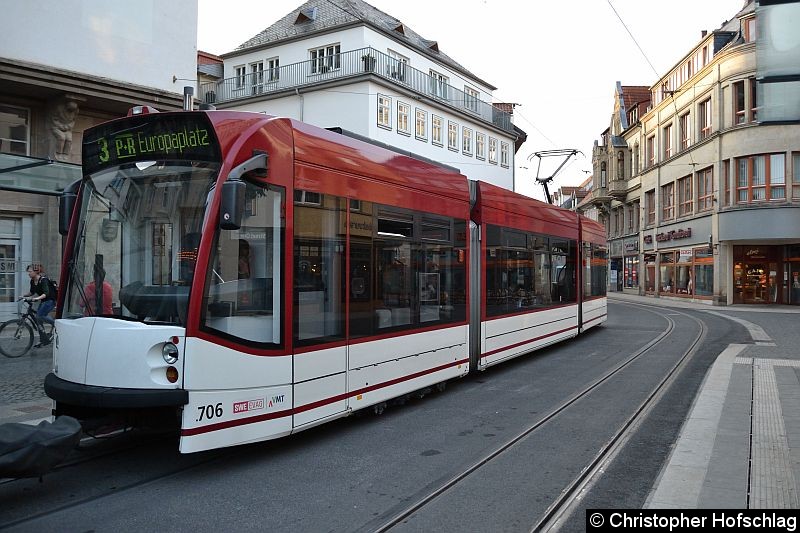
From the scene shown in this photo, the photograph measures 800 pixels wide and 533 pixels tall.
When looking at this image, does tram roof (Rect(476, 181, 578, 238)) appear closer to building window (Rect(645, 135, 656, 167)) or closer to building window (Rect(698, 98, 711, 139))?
building window (Rect(698, 98, 711, 139))

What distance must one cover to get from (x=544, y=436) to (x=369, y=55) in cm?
2675

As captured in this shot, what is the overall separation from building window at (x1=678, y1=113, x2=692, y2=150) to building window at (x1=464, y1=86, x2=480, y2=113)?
42.6 ft

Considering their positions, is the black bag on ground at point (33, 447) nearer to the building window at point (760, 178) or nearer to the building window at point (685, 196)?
the building window at point (760, 178)

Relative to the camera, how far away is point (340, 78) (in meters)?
30.4

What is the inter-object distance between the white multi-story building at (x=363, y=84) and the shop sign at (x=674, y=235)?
12392 mm

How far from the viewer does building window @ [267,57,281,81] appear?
34469 millimetres

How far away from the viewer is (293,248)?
5855 mm

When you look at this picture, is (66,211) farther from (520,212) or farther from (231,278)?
(520,212)

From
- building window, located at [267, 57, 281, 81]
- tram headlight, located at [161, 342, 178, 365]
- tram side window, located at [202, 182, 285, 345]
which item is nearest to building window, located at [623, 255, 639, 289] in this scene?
building window, located at [267, 57, 281, 81]

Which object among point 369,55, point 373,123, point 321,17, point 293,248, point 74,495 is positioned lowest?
point 74,495

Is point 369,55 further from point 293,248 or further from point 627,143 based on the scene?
point 627,143

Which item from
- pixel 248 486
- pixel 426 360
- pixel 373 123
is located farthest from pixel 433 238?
pixel 373 123

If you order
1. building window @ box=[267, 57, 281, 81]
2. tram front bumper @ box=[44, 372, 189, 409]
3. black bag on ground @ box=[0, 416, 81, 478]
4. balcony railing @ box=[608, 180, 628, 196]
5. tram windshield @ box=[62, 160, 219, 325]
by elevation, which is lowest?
black bag on ground @ box=[0, 416, 81, 478]

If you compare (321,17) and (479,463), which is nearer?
(479,463)
